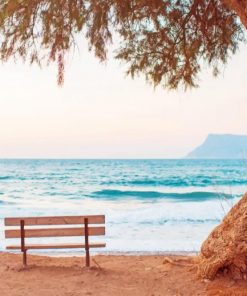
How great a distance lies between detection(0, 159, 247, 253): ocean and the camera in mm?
10867

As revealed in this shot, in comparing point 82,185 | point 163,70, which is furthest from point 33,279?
point 82,185

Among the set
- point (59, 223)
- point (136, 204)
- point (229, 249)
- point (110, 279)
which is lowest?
point (136, 204)

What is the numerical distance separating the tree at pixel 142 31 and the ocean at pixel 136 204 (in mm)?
1693

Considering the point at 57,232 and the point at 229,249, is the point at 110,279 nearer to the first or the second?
the point at 57,232

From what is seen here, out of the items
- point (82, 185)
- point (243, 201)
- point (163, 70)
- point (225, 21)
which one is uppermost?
point (225, 21)

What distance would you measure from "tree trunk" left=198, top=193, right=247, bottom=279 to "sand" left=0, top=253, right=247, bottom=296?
10 centimetres

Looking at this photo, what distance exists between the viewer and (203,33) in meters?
6.94

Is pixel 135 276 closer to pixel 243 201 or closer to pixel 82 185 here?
pixel 243 201

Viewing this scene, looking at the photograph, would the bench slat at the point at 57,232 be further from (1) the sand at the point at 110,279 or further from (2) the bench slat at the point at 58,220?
(1) the sand at the point at 110,279

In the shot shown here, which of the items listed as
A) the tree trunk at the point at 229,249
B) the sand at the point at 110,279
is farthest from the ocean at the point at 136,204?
the sand at the point at 110,279

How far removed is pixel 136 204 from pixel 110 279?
16.9m

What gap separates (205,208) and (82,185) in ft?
50.3

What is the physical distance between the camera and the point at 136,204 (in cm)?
2303

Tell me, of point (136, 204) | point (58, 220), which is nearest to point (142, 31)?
point (58, 220)
